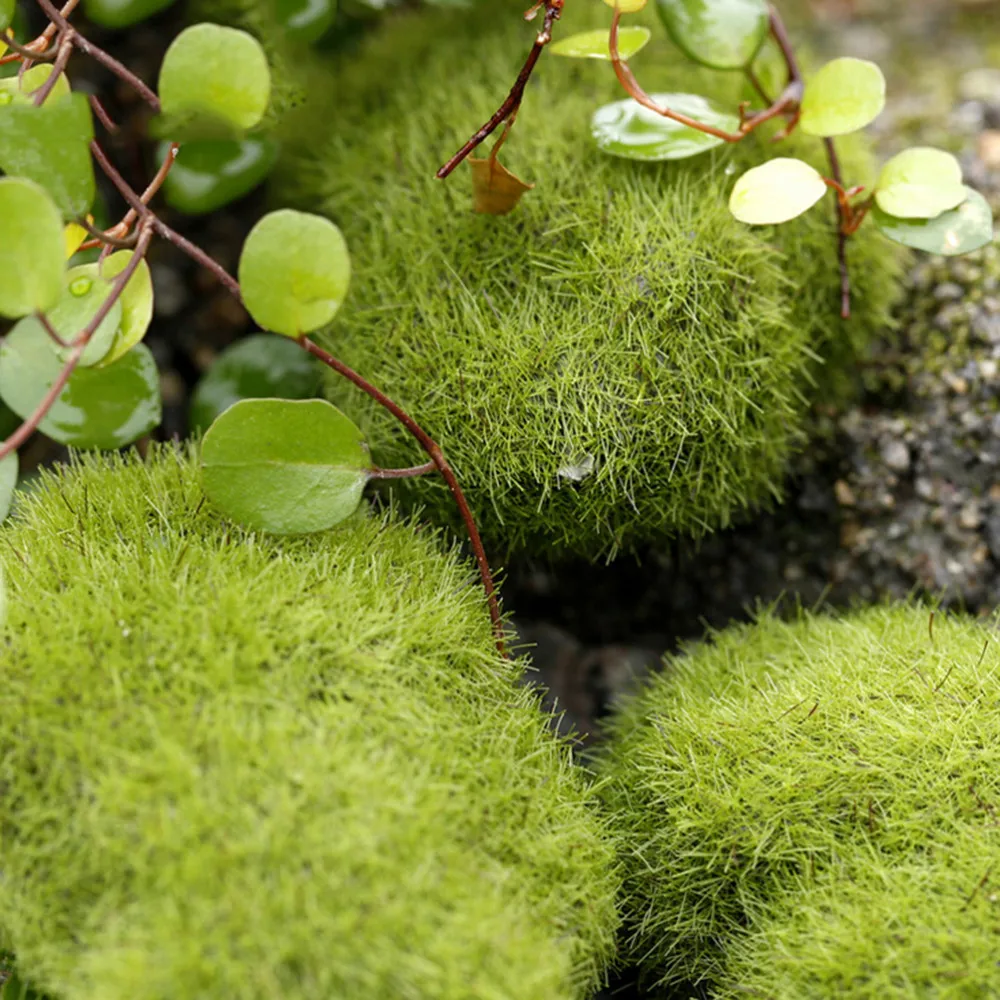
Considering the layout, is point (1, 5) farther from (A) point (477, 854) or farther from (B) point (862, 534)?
(B) point (862, 534)

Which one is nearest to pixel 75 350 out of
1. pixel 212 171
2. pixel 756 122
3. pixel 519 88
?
pixel 212 171

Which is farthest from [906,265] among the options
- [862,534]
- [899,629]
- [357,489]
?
[357,489]

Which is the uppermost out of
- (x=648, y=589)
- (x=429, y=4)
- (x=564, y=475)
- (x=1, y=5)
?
(x=1, y=5)

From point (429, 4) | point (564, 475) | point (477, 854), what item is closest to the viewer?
point (477, 854)

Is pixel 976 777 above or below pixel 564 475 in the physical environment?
below

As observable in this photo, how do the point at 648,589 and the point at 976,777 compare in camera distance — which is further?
the point at 648,589

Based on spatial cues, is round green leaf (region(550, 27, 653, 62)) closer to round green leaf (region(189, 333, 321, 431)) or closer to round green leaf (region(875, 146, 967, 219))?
round green leaf (region(875, 146, 967, 219))

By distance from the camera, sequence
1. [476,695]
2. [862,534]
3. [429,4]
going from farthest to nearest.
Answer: [429,4], [862,534], [476,695]

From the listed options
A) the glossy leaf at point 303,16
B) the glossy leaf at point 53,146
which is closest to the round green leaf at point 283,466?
the glossy leaf at point 53,146

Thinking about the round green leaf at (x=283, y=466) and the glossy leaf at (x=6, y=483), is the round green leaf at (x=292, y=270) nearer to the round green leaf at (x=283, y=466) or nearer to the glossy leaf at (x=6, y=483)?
the round green leaf at (x=283, y=466)
